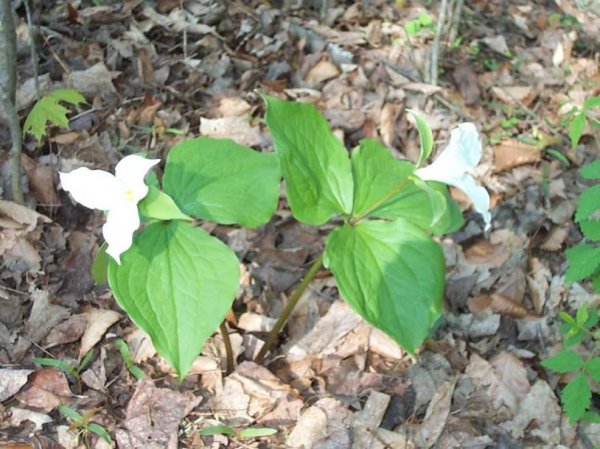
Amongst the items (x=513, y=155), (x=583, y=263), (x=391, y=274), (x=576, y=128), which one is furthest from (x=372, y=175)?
(x=513, y=155)

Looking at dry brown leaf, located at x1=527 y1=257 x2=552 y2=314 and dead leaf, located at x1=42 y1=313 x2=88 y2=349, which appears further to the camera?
dry brown leaf, located at x1=527 y1=257 x2=552 y2=314

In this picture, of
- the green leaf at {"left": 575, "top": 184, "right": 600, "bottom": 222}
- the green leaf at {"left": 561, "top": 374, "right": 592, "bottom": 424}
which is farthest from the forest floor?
the green leaf at {"left": 575, "top": 184, "right": 600, "bottom": 222}

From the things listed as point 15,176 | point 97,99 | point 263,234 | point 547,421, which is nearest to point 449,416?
point 547,421

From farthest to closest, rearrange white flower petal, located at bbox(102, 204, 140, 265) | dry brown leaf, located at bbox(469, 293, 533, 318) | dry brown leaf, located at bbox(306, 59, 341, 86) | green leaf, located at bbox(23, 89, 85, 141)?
dry brown leaf, located at bbox(306, 59, 341, 86), dry brown leaf, located at bbox(469, 293, 533, 318), green leaf, located at bbox(23, 89, 85, 141), white flower petal, located at bbox(102, 204, 140, 265)

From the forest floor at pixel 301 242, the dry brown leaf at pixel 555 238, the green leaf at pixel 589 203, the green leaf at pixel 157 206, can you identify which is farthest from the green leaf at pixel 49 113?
the dry brown leaf at pixel 555 238

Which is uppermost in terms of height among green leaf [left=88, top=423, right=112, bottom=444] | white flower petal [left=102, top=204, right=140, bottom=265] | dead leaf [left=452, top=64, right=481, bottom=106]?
white flower petal [left=102, top=204, right=140, bottom=265]

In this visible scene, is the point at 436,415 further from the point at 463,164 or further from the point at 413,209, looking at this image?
the point at 463,164

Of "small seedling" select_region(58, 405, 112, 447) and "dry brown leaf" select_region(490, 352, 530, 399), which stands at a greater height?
"small seedling" select_region(58, 405, 112, 447)

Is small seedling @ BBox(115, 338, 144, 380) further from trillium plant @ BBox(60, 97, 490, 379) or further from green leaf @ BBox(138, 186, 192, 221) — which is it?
green leaf @ BBox(138, 186, 192, 221)
